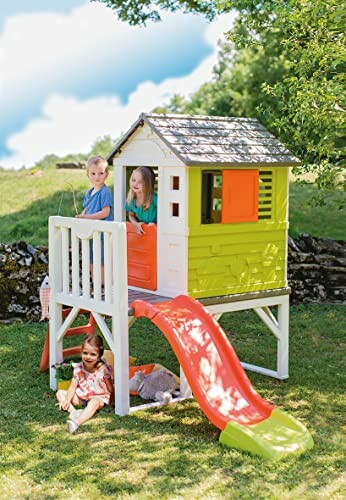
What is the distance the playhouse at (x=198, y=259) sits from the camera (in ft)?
20.1

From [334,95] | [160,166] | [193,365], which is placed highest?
[334,95]

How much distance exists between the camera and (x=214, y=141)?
23.0ft

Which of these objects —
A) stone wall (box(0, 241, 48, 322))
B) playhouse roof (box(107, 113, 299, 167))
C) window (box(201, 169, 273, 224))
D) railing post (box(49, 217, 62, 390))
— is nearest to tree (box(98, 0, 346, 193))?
playhouse roof (box(107, 113, 299, 167))

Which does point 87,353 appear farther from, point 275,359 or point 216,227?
point 275,359

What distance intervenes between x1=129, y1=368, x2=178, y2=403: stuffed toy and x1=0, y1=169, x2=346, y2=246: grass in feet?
15.8

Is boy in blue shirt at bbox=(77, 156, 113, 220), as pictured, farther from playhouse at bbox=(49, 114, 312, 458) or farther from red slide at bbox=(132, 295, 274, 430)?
red slide at bbox=(132, 295, 274, 430)

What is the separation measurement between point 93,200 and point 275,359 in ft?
8.61

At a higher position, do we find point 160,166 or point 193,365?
point 160,166

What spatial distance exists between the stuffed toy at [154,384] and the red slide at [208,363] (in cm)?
69

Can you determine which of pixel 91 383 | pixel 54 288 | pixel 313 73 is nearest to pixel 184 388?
pixel 91 383

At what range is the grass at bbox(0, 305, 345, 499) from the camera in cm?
492

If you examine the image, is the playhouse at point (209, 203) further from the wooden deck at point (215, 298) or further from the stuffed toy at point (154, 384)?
the stuffed toy at point (154, 384)

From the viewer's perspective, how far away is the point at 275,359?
27.1 ft

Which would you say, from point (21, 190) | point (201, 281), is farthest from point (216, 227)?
point (21, 190)
